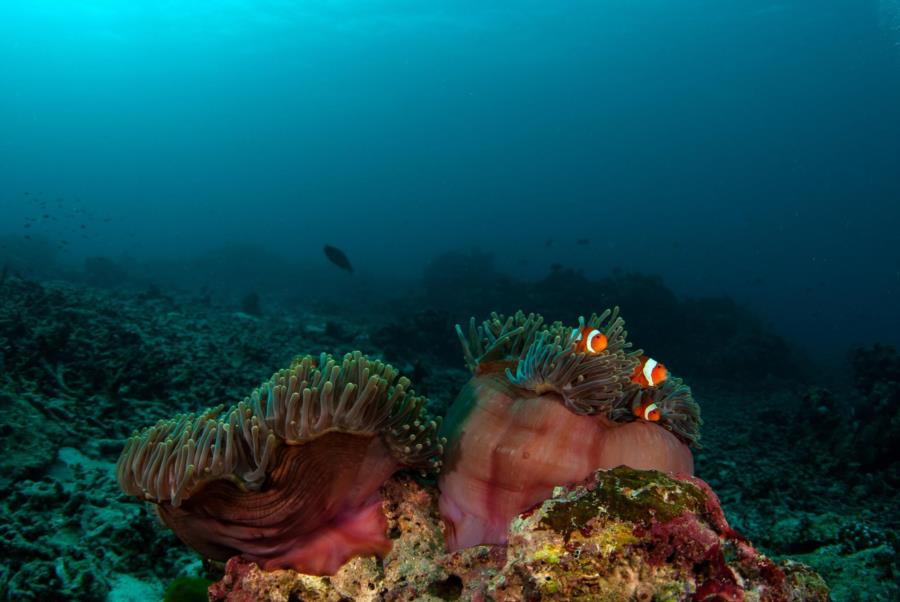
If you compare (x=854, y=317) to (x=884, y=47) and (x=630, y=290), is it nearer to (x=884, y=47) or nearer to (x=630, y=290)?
(x=884, y=47)

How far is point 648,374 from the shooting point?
9.00 ft

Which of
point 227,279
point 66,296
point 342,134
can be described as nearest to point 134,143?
point 342,134

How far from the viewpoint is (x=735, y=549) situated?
5.75 feet

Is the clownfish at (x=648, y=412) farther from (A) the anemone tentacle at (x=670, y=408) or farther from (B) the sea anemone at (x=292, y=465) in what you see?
(B) the sea anemone at (x=292, y=465)

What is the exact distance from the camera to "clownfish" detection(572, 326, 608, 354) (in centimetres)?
264

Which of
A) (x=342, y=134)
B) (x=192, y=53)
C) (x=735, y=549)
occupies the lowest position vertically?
(x=735, y=549)

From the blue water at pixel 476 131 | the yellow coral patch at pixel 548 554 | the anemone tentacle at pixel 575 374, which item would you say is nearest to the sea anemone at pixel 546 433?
the anemone tentacle at pixel 575 374

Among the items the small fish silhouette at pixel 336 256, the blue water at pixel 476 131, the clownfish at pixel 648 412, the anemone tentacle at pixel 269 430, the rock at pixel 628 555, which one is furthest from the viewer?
the blue water at pixel 476 131

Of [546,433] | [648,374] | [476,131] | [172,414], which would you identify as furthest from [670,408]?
[476,131]

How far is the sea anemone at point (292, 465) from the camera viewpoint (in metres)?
2.08

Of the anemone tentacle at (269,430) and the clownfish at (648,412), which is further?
the clownfish at (648,412)

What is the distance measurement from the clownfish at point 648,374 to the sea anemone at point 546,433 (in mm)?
48

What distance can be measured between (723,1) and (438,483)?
59.2 metres

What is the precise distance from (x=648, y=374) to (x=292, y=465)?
6.16 feet
